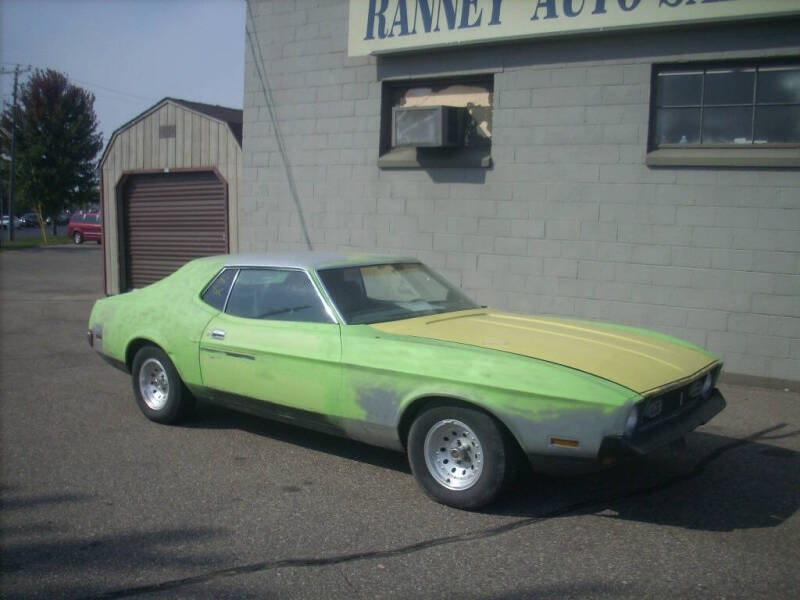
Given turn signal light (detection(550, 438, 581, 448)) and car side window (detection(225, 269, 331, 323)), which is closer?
turn signal light (detection(550, 438, 581, 448))

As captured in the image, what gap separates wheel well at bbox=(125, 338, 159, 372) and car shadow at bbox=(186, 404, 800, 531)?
1216 millimetres

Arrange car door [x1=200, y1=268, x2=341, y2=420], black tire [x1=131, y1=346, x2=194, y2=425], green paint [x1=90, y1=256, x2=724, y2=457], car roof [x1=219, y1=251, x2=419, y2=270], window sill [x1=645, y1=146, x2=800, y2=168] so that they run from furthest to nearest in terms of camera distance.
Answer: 1. window sill [x1=645, y1=146, x2=800, y2=168]
2. black tire [x1=131, y1=346, x2=194, y2=425]
3. car roof [x1=219, y1=251, x2=419, y2=270]
4. car door [x1=200, y1=268, x2=341, y2=420]
5. green paint [x1=90, y1=256, x2=724, y2=457]

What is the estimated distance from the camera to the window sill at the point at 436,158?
30.3 ft

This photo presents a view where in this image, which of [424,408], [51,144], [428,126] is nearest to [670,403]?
[424,408]

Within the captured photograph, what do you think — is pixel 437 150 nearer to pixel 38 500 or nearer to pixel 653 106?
pixel 653 106

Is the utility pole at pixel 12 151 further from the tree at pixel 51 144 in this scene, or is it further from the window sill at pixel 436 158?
the window sill at pixel 436 158

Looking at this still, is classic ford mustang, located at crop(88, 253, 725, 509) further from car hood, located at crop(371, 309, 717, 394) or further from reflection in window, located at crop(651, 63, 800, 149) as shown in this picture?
reflection in window, located at crop(651, 63, 800, 149)

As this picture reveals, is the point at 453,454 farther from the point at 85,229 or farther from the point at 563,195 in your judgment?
the point at 85,229

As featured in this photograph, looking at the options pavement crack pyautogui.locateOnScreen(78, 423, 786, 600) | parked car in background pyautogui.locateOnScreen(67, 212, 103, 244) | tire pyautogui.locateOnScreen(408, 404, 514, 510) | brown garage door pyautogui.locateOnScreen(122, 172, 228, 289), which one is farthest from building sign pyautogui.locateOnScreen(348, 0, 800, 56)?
parked car in background pyautogui.locateOnScreen(67, 212, 103, 244)

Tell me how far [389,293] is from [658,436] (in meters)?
2.20

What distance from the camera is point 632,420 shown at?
3975 millimetres

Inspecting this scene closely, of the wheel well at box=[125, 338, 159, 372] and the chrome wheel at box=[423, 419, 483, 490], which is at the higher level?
the wheel well at box=[125, 338, 159, 372]

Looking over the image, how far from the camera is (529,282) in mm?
8938

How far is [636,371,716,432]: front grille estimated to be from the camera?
13.5ft
